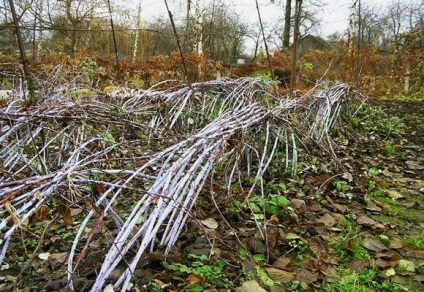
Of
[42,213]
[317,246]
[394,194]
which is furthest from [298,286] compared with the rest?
[394,194]

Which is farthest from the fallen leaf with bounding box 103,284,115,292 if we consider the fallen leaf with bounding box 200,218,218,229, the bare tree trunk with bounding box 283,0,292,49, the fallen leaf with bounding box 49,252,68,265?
the bare tree trunk with bounding box 283,0,292,49

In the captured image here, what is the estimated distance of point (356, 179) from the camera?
242cm

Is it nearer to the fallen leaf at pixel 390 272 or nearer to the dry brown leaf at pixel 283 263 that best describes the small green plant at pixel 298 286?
the dry brown leaf at pixel 283 263

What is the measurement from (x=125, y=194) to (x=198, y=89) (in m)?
1.85

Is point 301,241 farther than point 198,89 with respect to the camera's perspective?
No

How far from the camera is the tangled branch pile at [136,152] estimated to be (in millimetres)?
1184

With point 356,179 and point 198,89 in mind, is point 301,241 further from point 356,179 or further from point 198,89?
point 198,89

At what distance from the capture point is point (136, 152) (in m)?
2.76

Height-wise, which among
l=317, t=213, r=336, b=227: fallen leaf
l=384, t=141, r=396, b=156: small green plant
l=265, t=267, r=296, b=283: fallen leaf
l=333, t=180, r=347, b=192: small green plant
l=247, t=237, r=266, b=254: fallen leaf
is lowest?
l=265, t=267, r=296, b=283: fallen leaf

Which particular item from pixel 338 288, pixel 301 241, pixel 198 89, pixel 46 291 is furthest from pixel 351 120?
pixel 46 291

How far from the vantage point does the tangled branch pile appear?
118 centimetres

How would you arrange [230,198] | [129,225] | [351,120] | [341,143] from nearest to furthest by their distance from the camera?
[129,225] < [230,198] < [341,143] < [351,120]

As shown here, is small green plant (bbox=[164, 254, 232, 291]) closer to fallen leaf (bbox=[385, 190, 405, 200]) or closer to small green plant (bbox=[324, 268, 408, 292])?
small green plant (bbox=[324, 268, 408, 292])

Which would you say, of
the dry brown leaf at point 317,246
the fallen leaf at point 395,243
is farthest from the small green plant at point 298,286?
the fallen leaf at point 395,243
